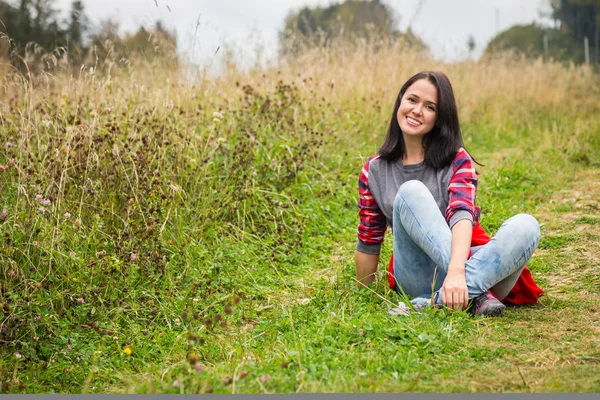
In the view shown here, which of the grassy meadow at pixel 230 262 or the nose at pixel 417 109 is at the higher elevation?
the nose at pixel 417 109

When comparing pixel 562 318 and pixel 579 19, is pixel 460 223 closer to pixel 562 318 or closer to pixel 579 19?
pixel 562 318

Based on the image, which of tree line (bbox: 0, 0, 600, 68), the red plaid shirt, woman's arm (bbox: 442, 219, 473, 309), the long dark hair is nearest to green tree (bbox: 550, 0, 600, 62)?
tree line (bbox: 0, 0, 600, 68)

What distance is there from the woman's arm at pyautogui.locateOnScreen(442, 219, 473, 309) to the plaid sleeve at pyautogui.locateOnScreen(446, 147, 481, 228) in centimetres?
8

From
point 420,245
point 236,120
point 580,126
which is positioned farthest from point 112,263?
point 580,126

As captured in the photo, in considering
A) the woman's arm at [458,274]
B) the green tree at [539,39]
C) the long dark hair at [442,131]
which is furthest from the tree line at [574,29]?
the woman's arm at [458,274]

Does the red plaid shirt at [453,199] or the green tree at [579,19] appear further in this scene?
the green tree at [579,19]

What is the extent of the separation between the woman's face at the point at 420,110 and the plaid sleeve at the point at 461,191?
20 centimetres

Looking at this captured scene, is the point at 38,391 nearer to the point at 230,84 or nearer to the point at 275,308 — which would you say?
the point at 275,308

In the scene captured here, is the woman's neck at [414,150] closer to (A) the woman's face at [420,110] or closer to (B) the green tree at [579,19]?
(A) the woman's face at [420,110]

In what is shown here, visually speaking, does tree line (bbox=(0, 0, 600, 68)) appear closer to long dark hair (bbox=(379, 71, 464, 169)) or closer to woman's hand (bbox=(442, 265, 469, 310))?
long dark hair (bbox=(379, 71, 464, 169))

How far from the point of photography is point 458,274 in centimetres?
246

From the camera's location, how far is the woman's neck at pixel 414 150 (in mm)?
2898

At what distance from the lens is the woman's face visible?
2.81 m

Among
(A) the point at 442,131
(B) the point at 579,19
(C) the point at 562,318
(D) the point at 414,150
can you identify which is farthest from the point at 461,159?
(B) the point at 579,19
